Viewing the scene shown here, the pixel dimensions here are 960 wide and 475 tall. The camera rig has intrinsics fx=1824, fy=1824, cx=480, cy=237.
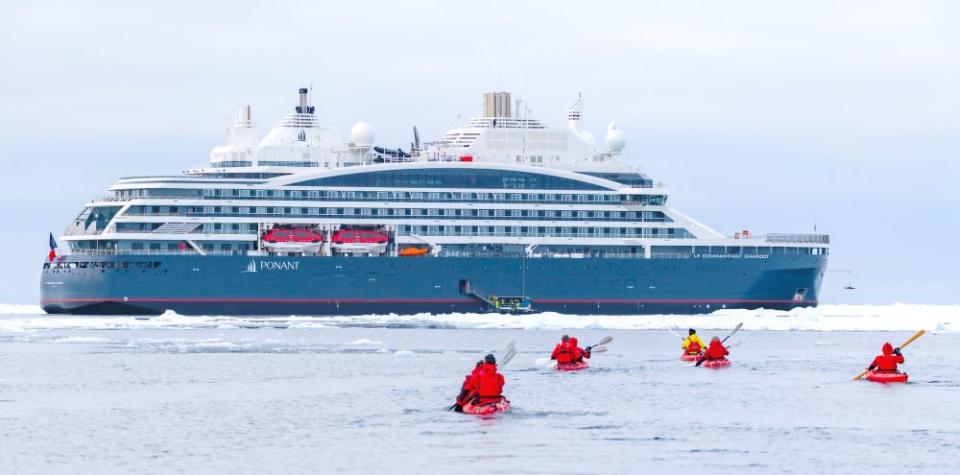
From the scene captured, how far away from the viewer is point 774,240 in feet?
350

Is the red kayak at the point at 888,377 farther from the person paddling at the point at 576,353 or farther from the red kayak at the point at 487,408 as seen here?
the red kayak at the point at 487,408

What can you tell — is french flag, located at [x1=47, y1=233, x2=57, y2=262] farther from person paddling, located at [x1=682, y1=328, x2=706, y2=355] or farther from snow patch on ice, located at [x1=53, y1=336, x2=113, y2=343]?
person paddling, located at [x1=682, y1=328, x2=706, y2=355]

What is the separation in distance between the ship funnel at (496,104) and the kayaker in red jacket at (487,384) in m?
64.7

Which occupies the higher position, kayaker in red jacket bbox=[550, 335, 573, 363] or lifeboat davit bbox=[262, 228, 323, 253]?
lifeboat davit bbox=[262, 228, 323, 253]

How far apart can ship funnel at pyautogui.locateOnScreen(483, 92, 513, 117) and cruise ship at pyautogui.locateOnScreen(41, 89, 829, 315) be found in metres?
1.08

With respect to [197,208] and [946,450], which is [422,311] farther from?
[946,450]

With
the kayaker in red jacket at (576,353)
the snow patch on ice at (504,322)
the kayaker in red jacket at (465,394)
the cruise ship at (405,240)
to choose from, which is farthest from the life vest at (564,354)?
the cruise ship at (405,240)

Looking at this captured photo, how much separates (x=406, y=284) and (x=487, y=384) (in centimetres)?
5736

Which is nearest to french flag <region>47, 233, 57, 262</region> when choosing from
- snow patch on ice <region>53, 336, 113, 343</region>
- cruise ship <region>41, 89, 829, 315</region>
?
cruise ship <region>41, 89, 829, 315</region>

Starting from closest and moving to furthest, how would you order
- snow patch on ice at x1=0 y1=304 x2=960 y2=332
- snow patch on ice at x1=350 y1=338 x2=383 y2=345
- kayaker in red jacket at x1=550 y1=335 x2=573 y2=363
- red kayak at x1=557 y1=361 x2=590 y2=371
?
1. kayaker in red jacket at x1=550 y1=335 x2=573 y2=363
2. red kayak at x1=557 y1=361 x2=590 y2=371
3. snow patch on ice at x1=350 y1=338 x2=383 y2=345
4. snow patch on ice at x1=0 y1=304 x2=960 y2=332

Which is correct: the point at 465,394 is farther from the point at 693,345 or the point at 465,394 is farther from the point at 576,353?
the point at 693,345

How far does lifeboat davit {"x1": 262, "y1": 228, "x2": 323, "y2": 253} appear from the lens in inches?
4028

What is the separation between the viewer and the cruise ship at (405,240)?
101 m

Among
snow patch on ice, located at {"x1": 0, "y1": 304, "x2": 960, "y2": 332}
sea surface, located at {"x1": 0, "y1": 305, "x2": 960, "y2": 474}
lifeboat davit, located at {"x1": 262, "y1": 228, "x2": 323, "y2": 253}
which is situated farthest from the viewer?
lifeboat davit, located at {"x1": 262, "y1": 228, "x2": 323, "y2": 253}
